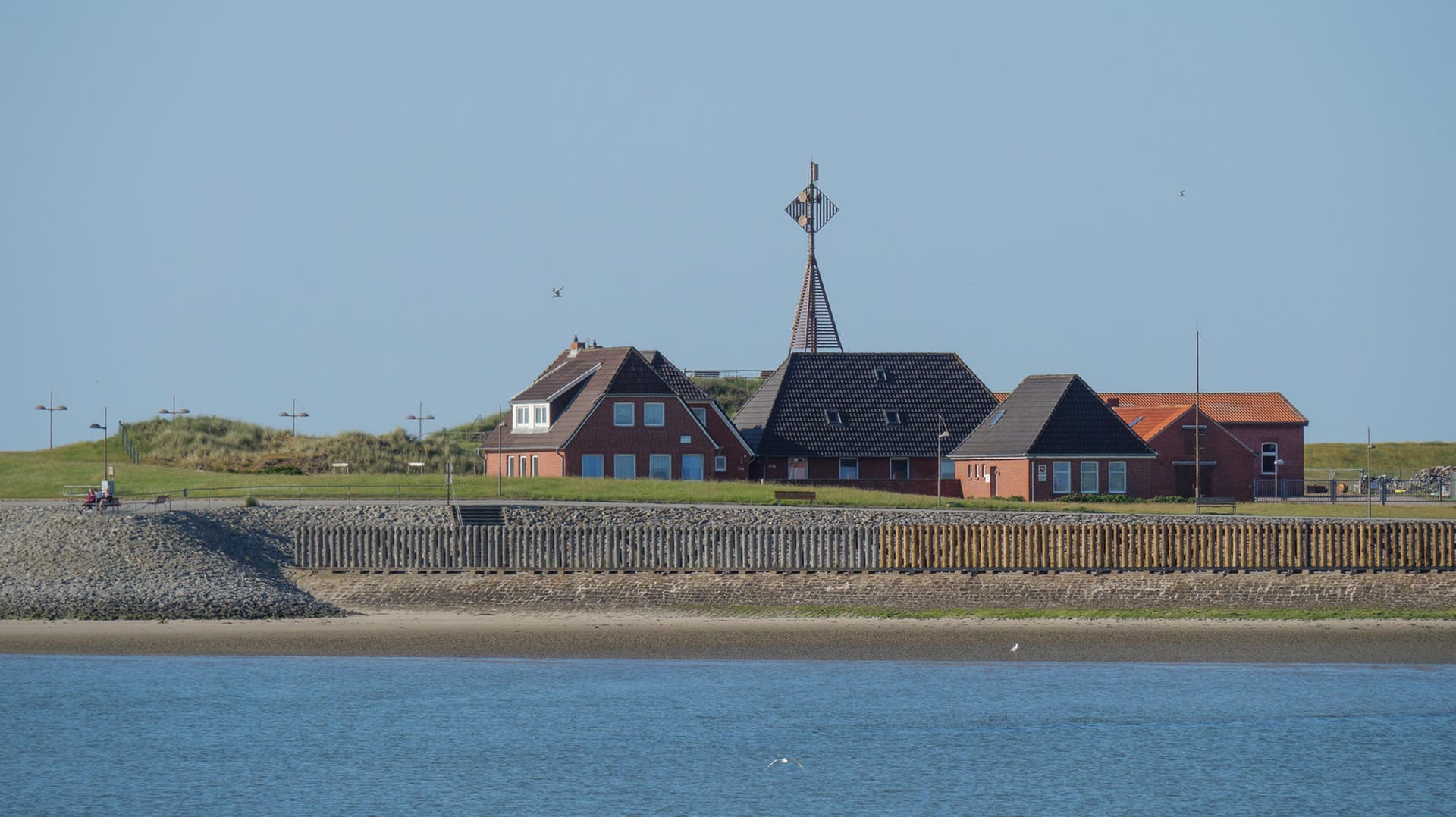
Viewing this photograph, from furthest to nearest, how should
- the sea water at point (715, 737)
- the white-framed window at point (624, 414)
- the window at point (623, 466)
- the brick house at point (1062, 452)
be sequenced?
1. the white-framed window at point (624, 414)
2. the window at point (623, 466)
3. the brick house at point (1062, 452)
4. the sea water at point (715, 737)

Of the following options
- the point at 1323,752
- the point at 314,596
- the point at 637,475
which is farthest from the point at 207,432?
the point at 1323,752

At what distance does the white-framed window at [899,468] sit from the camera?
261 feet

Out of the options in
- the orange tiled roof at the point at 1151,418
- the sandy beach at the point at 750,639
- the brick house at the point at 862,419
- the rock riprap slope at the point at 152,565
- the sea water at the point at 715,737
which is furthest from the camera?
the brick house at the point at 862,419

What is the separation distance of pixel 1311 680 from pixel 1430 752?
198 inches

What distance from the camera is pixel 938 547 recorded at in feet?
138

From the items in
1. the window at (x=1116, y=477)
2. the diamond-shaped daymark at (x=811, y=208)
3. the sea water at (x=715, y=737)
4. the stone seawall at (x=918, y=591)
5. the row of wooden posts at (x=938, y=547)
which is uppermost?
the diamond-shaped daymark at (x=811, y=208)

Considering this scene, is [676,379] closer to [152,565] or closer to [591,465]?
[591,465]

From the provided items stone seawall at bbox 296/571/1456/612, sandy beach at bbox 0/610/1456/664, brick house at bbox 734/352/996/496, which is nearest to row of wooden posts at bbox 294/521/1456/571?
stone seawall at bbox 296/571/1456/612

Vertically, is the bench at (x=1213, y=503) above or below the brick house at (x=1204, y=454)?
below

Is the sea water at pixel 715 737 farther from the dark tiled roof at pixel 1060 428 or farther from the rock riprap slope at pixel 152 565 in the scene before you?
the dark tiled roof at pixel 1060 428

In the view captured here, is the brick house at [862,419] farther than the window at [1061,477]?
Yes

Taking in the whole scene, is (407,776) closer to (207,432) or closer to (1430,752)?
(1430,752)

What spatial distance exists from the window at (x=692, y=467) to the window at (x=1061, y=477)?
51.5 feet

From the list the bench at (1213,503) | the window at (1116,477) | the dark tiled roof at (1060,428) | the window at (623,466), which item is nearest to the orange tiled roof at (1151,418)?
the dark tiled roof at (1060,428)
